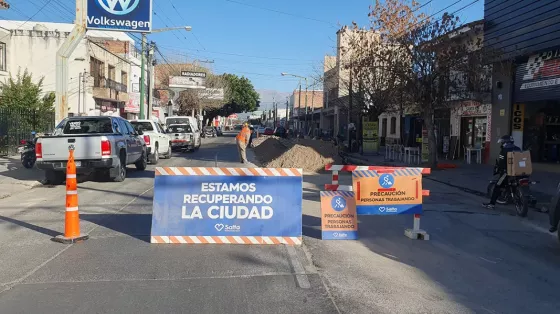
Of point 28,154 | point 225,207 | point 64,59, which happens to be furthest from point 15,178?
point 225,207

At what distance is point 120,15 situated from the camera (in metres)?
18.2

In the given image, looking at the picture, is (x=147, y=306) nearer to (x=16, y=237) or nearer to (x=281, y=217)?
(x=281, y=217)

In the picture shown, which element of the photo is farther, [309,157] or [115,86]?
[115,86]

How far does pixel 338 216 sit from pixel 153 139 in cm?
1446

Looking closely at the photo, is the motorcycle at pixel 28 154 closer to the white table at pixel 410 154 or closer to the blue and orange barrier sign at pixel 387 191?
the blue and orange barrier sign at pixel 387 191

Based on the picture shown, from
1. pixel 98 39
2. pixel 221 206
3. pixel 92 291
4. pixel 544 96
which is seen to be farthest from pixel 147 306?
pixel 98 39

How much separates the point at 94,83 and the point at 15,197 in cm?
2555

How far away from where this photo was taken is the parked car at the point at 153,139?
65.8 feet

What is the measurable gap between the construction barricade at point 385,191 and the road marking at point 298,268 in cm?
123

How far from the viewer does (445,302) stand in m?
4.98

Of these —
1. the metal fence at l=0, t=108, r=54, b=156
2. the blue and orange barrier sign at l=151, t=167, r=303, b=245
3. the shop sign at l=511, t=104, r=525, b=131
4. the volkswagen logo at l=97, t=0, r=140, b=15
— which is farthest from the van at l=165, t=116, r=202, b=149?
the blue and orange barrier sign at l=151, t=167, r=303, b=245

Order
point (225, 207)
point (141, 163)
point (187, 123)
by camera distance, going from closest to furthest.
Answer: point (225, 207)
point (141, 163)
point (187, 123)

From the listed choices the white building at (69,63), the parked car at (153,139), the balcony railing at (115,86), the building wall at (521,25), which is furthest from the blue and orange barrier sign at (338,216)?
the balcony railing at (115,86)

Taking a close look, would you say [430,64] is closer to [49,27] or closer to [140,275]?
[140,275]
